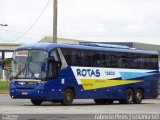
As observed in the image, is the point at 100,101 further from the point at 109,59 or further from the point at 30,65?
the point at 30,65

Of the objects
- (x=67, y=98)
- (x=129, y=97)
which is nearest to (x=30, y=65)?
(x=67, y=98)

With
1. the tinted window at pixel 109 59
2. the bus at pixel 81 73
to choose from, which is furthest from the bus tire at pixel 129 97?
the tinted window at pixel 109 59

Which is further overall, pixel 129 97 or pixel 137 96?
pixel 137 96

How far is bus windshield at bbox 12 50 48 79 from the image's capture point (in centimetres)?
2975

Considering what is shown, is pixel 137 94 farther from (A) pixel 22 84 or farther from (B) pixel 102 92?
(A) pixel 22 84

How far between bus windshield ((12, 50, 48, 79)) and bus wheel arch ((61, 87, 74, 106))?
1.81 m

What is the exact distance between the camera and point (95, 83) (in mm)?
33156

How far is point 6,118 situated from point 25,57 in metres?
10.3

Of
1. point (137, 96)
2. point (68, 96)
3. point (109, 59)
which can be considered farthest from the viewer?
point (137, 96)

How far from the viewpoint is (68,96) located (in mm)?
31078

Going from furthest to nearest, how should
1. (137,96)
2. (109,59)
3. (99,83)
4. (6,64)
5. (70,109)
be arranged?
1. (137,96)
2. (109,59)
3. (99,83)
4. (6,64)
5. (70,109)

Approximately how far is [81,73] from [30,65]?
323cm

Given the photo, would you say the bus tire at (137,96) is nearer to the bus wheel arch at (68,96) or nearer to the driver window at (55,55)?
the bus wheel arch at (68,96)

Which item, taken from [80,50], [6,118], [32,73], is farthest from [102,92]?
[6,118]
